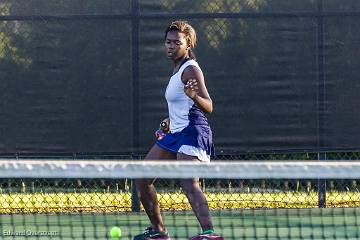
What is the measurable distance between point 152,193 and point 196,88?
700 millimetres

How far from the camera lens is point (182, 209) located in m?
7.52

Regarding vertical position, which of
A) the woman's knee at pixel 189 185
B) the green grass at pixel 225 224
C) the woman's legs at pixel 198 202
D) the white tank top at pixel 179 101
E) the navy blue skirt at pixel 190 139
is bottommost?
the green grass at pixel 225 224

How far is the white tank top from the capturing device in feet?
17.9

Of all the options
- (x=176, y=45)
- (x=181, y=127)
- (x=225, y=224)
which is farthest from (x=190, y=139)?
(x=225, y=224)

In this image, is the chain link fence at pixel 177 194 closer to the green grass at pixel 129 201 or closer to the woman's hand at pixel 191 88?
the green grass at pixel 129 201

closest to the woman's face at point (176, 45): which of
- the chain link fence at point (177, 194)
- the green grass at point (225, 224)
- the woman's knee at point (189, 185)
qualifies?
the woman's knee at point (189, 185)

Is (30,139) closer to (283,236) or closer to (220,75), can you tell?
(220,75)

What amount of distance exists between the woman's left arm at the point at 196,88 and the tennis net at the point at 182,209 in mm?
681

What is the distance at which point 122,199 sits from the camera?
25.2 ft

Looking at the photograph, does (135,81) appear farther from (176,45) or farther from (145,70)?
(176,45)

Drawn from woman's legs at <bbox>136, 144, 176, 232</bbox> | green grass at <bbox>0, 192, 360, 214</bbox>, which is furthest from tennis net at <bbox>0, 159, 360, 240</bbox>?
woman's legs at <bbox>136, 144, 176, 232</bbox>

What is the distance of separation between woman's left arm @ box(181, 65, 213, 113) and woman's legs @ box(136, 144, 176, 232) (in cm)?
43

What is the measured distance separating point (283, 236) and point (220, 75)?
5.91 ft

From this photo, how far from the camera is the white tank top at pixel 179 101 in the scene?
17.9 ft
